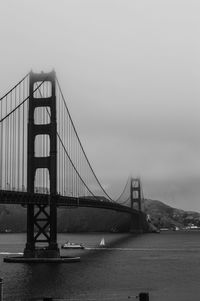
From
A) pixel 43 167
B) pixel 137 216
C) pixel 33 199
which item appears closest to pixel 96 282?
pixel 33 199

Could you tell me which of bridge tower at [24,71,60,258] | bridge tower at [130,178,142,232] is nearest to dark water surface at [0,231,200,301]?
bridge tower at [24,71,60,258]

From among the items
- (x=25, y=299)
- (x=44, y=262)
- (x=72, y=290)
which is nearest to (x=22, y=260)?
(x=44, y=262)

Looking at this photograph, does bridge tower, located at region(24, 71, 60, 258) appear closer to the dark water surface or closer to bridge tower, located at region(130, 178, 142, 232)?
the dark water surface

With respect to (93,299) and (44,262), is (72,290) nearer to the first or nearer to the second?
(93,299)

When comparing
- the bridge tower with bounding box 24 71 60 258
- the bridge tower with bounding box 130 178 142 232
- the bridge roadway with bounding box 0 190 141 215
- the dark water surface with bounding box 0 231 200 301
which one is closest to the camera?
the dark water surface with bounding box 0 231 200 301

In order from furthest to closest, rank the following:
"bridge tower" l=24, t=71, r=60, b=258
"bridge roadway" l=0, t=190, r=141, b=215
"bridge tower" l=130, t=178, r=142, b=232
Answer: "bridge tower" l=130, t=178, r=142, b=232 < "bridge tower" l=24, t=71, r=60, b=258 < "bridge roadway" l=0, t=190, r=141, b=215

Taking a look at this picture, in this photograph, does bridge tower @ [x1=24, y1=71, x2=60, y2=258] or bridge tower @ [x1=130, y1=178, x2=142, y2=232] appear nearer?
bridge tower @ [x1=24, y1=71, x2=60, y2=258]

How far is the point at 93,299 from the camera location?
33.2 m

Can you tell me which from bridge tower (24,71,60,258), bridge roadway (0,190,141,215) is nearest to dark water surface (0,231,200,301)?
bridge tower (24,71,60,258)

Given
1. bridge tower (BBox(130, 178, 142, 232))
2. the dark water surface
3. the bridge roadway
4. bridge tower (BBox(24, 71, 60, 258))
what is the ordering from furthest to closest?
bridge tower (BBox(130, 178, 142, 232)) < bridge tower (BBox(24, 71, 60, 258)) < the bridge roadway < the dark water surface

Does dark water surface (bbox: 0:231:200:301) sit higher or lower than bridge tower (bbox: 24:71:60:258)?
lower

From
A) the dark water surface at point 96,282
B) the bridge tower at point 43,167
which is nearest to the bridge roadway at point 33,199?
the bridge tower at point 43,167

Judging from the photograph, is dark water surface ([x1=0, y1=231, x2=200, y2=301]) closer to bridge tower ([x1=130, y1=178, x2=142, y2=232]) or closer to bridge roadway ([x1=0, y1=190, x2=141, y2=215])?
bridge roadway ([x1=0, y1=190, x2=141, y2=215])

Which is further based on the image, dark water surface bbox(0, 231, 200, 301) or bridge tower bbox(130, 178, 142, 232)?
bridge tower bbox(130, 178, 142, 232)
